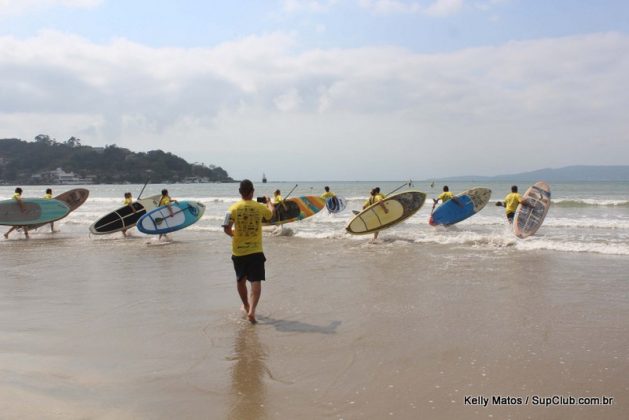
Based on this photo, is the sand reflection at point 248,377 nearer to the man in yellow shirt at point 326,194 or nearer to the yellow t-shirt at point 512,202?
the yellow t-shirt at point 512,202

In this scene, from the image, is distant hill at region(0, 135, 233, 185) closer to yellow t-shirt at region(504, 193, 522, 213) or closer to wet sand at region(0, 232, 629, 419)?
yellow t-shirt at region(504, 193, 522, 213)

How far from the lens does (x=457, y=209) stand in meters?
15.4

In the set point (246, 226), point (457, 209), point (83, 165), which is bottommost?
point (457, 209)

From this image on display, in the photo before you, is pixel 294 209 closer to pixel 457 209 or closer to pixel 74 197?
pixel 457 209

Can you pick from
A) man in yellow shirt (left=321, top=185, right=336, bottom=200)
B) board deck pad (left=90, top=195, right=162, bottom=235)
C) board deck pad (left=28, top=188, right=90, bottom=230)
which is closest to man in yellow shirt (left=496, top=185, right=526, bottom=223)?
man in yellow shirt (left=321, top=185, right=336, bottom=200)

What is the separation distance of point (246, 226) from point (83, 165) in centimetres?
10882

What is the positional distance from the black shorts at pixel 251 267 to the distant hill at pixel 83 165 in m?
98.4

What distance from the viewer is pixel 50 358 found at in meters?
3.90

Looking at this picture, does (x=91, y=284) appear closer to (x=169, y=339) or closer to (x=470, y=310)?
(x=169, y=339)

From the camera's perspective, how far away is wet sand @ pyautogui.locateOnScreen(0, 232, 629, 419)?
310 cm

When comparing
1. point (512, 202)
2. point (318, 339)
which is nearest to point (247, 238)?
point (318, 339)

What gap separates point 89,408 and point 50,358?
3.69ft

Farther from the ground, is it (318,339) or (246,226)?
(246,226)

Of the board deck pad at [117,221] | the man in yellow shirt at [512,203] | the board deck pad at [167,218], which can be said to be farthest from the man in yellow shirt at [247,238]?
the board deck pad at [117,221]
